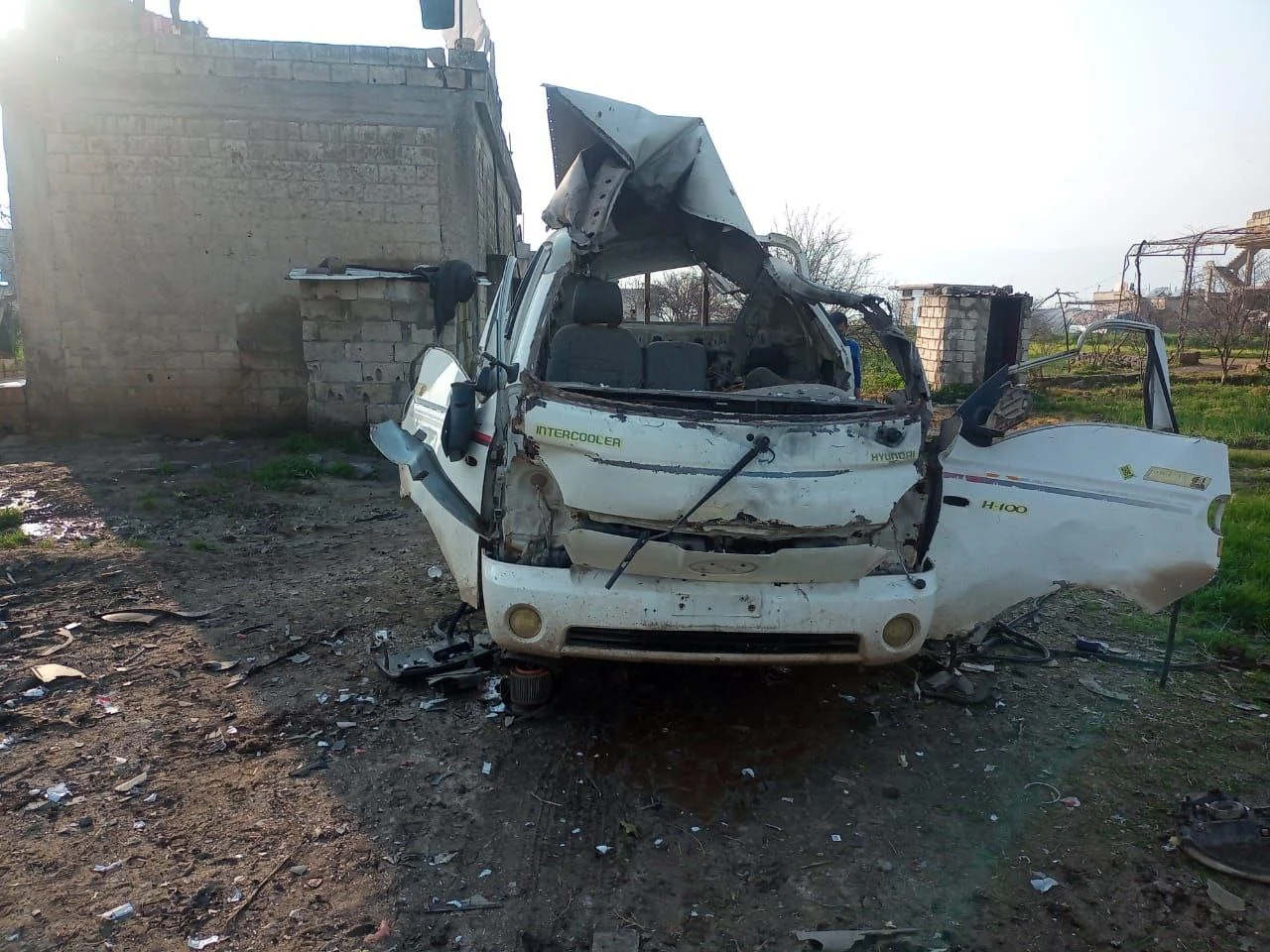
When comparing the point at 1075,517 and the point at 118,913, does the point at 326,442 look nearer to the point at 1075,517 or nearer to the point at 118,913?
the point at 118,913

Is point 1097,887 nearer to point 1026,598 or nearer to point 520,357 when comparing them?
point 1026,598

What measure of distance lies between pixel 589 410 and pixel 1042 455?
1.96 m

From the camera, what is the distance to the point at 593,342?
4.45m


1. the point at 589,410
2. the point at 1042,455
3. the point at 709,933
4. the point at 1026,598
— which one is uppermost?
the point at 589,410

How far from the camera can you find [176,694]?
386 centimetres

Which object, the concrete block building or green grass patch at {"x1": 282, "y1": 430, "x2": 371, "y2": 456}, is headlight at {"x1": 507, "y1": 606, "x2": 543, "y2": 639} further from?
the concrete block building

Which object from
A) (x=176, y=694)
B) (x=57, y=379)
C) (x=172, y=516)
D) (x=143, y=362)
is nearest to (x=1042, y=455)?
(x=176, y=694)

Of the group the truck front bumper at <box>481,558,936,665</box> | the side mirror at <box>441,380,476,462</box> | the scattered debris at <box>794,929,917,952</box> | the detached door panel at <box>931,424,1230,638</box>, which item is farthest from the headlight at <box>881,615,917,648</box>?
the side mirror at <box>441,380,476,462</box>

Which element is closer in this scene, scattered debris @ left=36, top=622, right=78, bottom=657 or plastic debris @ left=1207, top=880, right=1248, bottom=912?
plastic debris @ left=1207, top=880, right=1248, bottom=912

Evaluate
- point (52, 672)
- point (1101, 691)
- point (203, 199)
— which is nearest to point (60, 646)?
point (52, 672)

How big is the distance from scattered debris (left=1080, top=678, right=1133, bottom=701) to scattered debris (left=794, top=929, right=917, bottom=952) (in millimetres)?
2137

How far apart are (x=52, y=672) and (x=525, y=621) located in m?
2.47

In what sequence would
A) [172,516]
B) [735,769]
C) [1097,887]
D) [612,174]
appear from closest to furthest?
[1097,887]
[735,769]
[612,174]
[172,516]

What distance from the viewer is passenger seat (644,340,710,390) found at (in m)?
4.67
